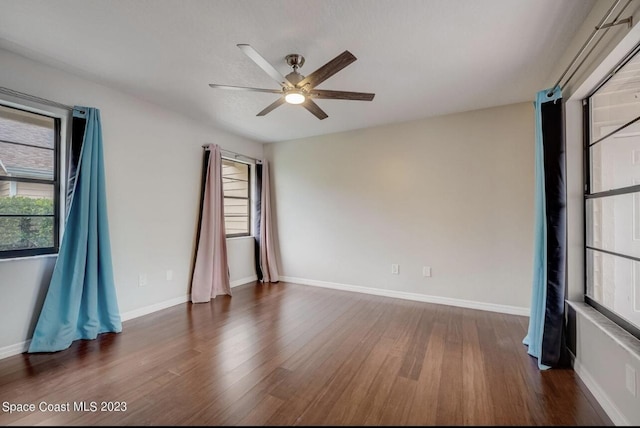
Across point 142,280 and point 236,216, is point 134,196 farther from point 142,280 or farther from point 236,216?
point 236,216

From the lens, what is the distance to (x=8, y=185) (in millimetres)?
2219

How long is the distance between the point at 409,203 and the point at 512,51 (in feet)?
6.52

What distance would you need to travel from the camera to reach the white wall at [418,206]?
312 centimetres

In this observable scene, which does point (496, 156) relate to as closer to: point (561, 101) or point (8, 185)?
point (561, 101)

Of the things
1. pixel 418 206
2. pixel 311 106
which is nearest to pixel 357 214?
pixel 418 206

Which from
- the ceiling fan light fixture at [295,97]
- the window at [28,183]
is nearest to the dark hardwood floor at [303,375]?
the window at [28,183]

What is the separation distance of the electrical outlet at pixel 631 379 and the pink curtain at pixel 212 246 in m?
3.86

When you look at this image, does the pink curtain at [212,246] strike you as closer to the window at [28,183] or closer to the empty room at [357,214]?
the empty room at [357,214]

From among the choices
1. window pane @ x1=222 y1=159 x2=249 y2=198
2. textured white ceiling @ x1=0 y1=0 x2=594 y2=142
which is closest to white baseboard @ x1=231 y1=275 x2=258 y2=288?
window pane @ x1=222 y1=159 x2=249 y2=198

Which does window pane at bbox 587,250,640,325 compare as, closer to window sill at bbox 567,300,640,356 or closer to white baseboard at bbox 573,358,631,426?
window sill at bbox 567,300,640,356

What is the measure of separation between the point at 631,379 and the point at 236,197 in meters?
4.60

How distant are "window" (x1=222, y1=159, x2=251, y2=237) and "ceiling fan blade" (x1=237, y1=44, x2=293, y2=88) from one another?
2.60 m

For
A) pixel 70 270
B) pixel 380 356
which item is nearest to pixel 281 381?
pixel 380 356

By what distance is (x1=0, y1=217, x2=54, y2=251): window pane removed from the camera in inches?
86.3
